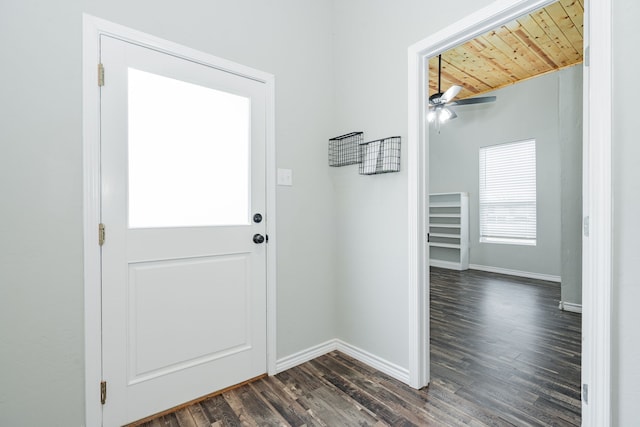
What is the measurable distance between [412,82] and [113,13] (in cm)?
167

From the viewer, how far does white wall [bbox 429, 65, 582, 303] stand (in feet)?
11.4

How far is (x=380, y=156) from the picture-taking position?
6.71 feet

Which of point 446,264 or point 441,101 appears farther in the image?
point 446,264

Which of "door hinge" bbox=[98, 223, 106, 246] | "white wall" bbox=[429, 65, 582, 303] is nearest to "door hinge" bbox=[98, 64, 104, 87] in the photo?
"door hinge" bbox=[98, 223, 106, 246]

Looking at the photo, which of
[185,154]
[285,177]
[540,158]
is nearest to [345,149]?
[285,177]

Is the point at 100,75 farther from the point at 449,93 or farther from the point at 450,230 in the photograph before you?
the point at 450,230

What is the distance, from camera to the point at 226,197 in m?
1.94

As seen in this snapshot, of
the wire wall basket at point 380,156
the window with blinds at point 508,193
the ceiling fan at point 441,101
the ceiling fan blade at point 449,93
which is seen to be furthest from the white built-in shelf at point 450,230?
the wire wall basket at point 380,156

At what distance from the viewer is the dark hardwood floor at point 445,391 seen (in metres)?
1.65

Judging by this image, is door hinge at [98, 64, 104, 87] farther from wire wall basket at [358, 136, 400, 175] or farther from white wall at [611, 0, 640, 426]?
white wall at [611, 0, 640, 426]

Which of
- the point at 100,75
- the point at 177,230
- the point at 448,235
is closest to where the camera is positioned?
the point at 100,75

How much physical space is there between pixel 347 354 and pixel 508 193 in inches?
173

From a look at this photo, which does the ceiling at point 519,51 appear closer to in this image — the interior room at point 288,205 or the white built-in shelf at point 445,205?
the interior room at point 288,205

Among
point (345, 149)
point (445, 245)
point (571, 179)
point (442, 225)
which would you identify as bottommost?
point (445, 245)
